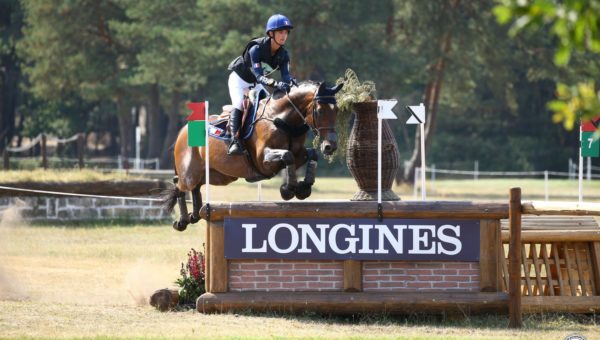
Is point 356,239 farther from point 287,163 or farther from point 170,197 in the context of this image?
point 170,197

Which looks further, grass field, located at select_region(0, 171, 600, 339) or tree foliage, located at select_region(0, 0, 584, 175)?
tree foliage, located at select_region(0, 0, 584, 175)

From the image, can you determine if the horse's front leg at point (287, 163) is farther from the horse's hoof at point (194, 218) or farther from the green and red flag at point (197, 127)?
the horse's hoof at point (194, 218)

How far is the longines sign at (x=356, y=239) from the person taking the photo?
31.0 ft

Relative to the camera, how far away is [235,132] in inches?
424

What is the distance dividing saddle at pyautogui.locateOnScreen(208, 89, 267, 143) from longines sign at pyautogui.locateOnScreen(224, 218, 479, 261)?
1.51m

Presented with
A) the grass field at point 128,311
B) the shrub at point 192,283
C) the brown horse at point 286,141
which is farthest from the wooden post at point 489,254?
the shrub at point 192,283

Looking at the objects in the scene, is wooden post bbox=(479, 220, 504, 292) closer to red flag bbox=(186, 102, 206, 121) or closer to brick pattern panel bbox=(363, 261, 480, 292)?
brick pattern panel bbox=(363, 261, 480, 292)

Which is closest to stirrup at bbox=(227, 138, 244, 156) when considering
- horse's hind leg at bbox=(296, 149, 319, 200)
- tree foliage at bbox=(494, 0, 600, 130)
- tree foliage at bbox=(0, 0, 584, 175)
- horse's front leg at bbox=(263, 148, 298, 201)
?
horse's front leg at bbox=(263, 148, 298, 201)

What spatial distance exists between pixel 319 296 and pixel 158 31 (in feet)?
97.5

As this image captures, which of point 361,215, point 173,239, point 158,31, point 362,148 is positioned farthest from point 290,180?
point 158,31

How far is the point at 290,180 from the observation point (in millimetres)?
10219

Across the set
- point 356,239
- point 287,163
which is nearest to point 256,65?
point 287,163

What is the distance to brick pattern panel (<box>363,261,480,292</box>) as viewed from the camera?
9.52 metres

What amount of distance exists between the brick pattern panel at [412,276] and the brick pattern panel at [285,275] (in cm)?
29
